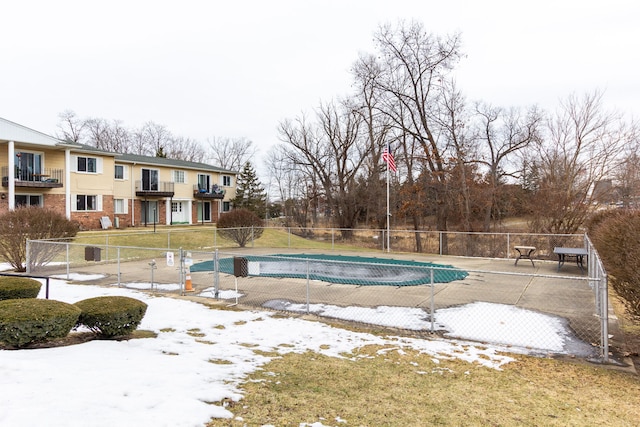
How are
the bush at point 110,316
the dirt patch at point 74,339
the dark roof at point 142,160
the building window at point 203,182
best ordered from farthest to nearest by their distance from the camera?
the building window at point 203,182, the dark roof at point 142,160, the bush at point 110,316, the dirt patch at point 74,339

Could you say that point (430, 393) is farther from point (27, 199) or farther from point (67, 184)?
point (27, 199)

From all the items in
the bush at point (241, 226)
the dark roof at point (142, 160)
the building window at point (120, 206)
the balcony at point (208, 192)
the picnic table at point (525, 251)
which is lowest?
the picnic table at point (525, 251)

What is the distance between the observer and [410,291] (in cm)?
1138

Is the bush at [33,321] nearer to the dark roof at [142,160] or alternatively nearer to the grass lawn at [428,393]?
the grass lawn at [428,393]

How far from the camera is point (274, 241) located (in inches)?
1127

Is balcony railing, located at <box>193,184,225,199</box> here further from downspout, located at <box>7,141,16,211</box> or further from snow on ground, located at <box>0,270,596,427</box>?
snow on ground, located at <box>0,270,596,427</box>

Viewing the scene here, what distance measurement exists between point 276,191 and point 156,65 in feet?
111

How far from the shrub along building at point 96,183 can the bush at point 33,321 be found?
26.4m

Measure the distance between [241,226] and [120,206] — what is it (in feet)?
46.7

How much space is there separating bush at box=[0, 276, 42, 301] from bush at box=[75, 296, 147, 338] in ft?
6.37

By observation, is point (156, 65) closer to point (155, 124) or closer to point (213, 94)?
point (213, 94)

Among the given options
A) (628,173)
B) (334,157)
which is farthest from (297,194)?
(628,173)

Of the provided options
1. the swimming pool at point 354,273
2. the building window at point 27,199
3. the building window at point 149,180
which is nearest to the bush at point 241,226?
the swimming pool at point 354,273

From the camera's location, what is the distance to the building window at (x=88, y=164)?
30733mm
